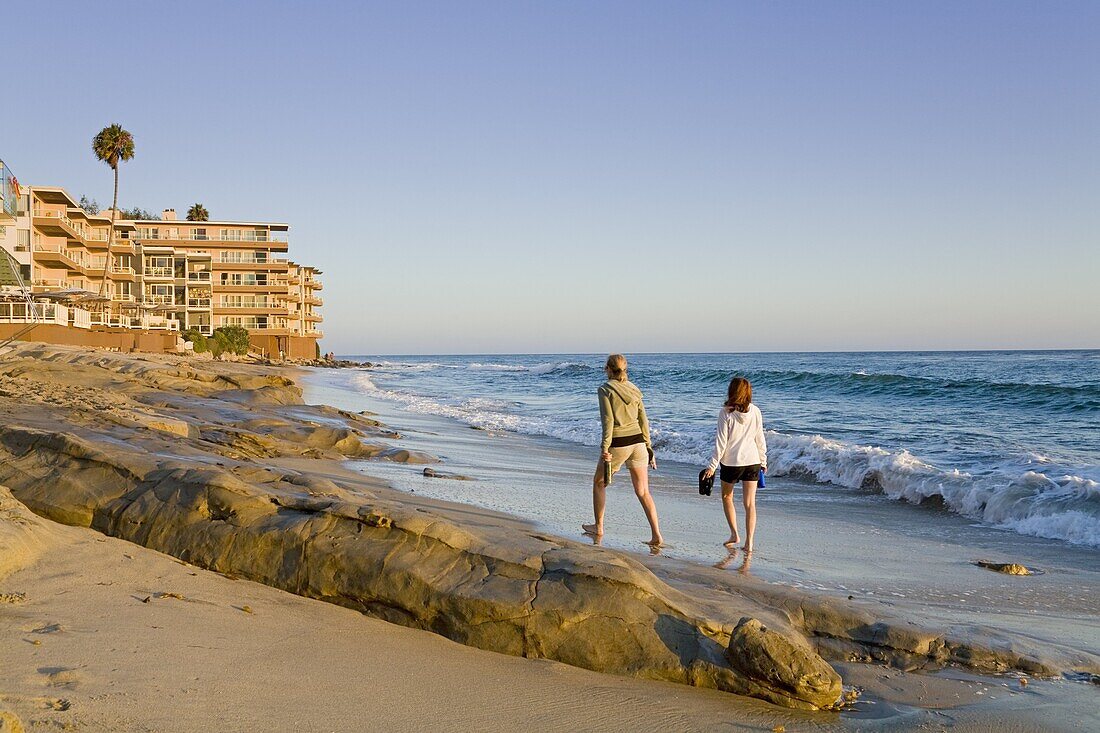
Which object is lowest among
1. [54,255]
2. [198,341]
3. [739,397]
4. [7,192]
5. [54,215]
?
[739,397]

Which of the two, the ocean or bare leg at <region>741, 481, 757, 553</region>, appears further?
the ocean

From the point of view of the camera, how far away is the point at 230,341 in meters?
72.8

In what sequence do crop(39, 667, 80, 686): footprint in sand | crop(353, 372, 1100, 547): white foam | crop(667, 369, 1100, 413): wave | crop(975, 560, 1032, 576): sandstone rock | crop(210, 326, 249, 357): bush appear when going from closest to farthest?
1. crop(39, 667, 80, 686): footprint in sand
2. crop(975, 560, 1032, 576): sandstone rock
3. crop(353, 372, 1100, 547): white foam
4. crop(667, 369, 1100, 413): wave
5. crop(210, 326, 249, 357): bush

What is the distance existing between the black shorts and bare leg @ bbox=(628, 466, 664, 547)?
81 centimetres

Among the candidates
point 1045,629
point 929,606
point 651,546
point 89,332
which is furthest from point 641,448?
point 89,332

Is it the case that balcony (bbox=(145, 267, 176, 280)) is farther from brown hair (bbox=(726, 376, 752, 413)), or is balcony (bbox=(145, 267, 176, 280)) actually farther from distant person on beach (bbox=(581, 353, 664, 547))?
brown hair (bbox=(726, 376, 752, 413))

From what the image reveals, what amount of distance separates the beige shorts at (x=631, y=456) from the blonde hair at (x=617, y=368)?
71 cm

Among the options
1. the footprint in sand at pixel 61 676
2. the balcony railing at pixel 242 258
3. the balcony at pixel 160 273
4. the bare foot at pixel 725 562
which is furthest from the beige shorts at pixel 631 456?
the balcony railing at pixel 242 258

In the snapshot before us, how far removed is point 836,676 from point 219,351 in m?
68.9

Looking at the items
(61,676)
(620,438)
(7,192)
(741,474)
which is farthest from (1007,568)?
(7,192)

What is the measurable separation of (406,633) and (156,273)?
80261 millimetres

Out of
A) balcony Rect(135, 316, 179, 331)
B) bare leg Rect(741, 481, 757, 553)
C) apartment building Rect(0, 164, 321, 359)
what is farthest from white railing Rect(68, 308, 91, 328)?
bare leg Rect(741, 481, 757, 553)

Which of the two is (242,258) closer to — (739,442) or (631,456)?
(631,456)

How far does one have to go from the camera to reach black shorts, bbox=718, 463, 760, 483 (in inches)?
343
